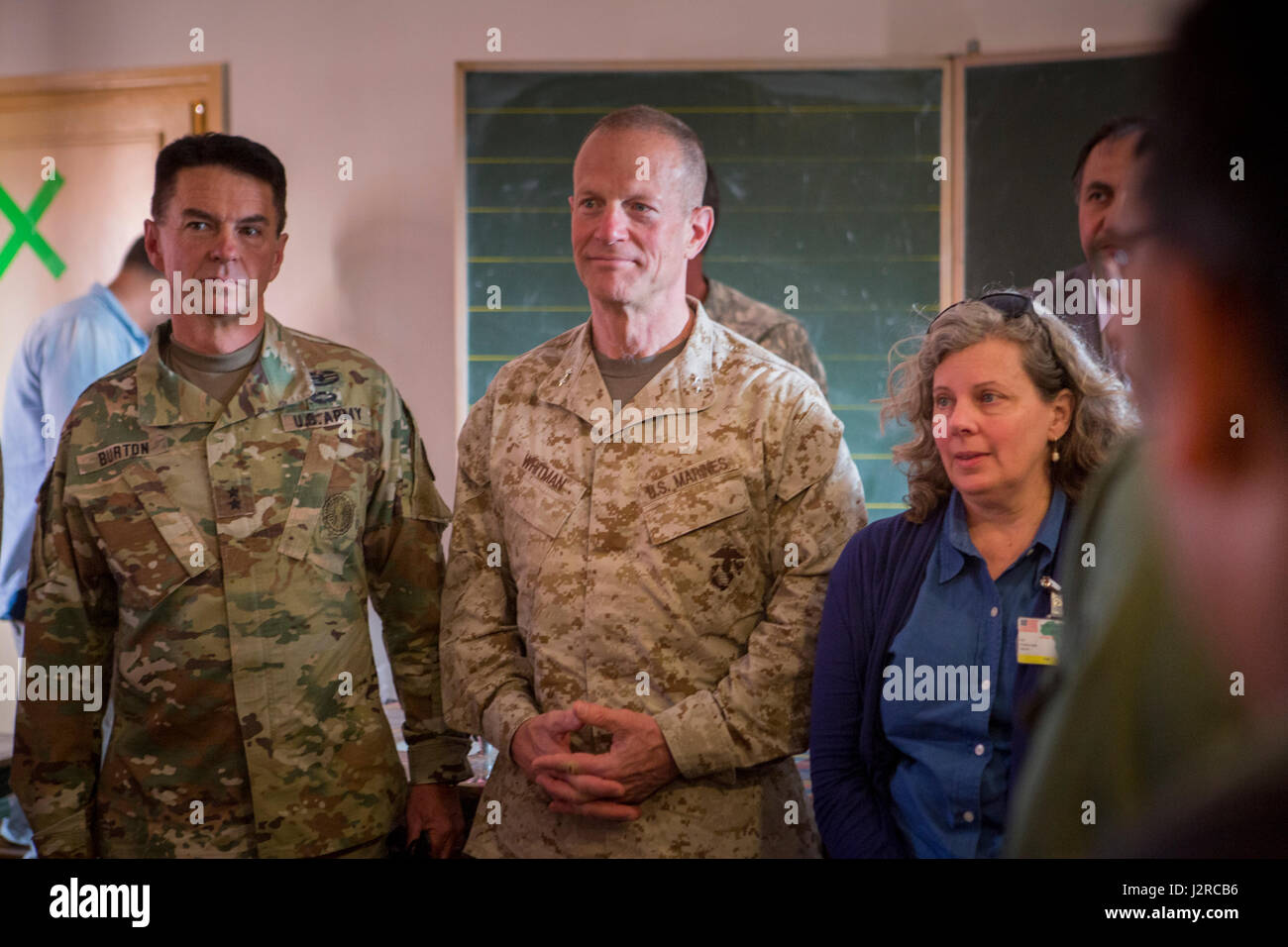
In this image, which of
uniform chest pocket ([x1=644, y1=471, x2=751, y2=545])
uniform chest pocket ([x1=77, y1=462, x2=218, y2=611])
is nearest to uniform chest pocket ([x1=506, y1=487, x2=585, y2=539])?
uniform chest pocket ([x1=644, y1=471, x2=751, y2=545])

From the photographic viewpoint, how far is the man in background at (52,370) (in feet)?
7.51

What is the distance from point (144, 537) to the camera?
1839 millimetres

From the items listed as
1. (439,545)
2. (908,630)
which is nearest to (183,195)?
(439,545)

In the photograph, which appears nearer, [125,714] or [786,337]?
[125,714]

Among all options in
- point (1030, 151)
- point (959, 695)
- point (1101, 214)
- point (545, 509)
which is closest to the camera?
point (959, 695)

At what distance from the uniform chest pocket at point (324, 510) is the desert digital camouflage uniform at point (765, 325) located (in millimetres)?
909

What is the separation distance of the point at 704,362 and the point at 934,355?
0.40 meters

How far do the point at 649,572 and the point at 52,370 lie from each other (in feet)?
4.89

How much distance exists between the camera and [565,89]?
2.30 metres

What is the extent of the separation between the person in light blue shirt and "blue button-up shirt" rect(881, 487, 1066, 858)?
1766 millimetres

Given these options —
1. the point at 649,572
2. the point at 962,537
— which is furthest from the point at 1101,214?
the point at 649,572

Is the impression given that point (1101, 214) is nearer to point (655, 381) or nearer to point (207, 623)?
point (655, 381)

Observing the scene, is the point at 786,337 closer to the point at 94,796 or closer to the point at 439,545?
the point at 439,545
